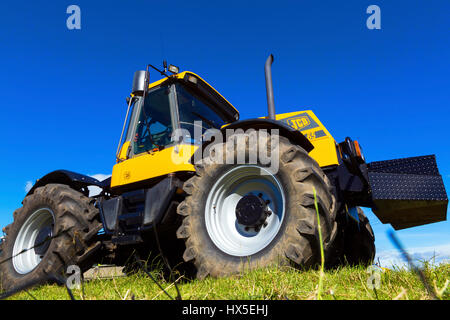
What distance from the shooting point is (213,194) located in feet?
10.6

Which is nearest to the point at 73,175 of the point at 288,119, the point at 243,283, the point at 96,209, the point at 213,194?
the point at 96,209

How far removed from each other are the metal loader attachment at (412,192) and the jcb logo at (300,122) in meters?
1.26

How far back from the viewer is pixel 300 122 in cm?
414

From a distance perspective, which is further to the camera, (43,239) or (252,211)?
(43,239)

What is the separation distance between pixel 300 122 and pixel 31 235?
443 centimetres

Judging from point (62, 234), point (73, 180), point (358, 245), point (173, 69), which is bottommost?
point (358, 245)

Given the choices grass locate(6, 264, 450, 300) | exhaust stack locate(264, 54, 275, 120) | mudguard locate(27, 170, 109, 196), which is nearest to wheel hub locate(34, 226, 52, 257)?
mudguard locate(27, 170, 109, 196)

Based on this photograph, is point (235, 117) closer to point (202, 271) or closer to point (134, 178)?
point (134, 178)

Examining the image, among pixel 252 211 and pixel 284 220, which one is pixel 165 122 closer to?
pixel 252 211

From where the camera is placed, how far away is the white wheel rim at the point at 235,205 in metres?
2.88

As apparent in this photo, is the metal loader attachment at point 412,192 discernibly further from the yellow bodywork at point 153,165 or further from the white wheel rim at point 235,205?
the yellow bodywork at point 153,165

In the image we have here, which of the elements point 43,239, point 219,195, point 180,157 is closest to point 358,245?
point 219,195

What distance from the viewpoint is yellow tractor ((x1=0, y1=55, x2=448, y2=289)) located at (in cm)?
271
